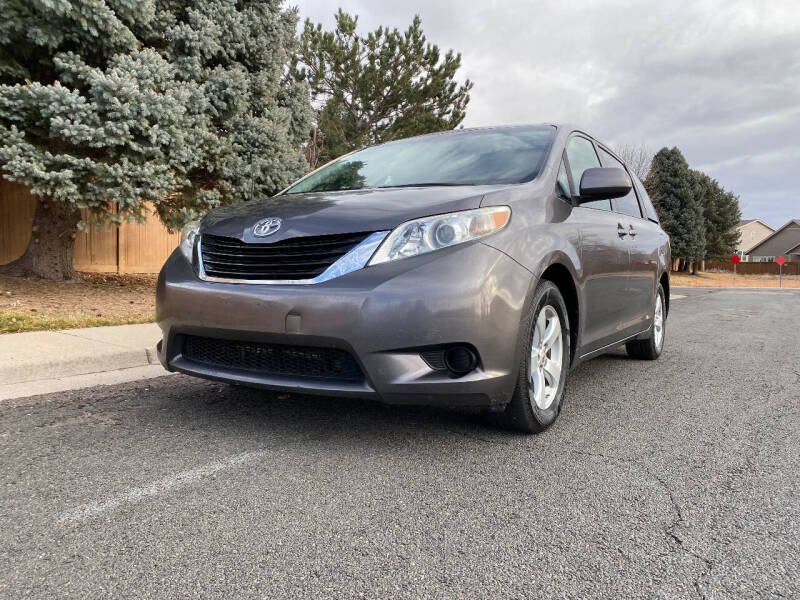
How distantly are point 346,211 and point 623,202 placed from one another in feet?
9.14

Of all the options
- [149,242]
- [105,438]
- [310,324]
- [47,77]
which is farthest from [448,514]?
[149,242]

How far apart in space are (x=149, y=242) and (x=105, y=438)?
12.2 metres

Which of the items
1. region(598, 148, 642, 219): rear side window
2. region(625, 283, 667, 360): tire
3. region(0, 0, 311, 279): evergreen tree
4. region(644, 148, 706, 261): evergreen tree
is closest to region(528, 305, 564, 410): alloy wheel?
region(598, 148, 642, 219): rear side window

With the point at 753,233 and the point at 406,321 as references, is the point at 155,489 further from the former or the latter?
the point at 753,233

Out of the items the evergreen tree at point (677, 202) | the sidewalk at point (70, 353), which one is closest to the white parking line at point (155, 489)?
the sidewalk at point (70, 353)

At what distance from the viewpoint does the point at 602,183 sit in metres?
3.61

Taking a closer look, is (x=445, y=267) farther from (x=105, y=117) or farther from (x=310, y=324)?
(x=105, y=117)

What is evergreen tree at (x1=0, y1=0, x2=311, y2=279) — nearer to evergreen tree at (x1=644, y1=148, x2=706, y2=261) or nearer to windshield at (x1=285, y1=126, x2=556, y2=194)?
windshield at (x1=285, y1=126, x2=556, y2=194)

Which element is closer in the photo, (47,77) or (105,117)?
(105,117)

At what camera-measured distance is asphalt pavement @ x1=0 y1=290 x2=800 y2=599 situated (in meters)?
1.81

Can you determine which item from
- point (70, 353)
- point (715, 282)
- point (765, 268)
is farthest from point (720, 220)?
point (70, 353)

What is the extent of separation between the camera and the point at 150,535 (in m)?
2.05

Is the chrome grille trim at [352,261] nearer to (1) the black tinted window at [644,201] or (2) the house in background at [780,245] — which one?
(1) the black tinted window at [644,201]

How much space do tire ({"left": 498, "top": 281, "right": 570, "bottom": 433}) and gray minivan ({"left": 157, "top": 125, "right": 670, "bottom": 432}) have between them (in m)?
0.01
